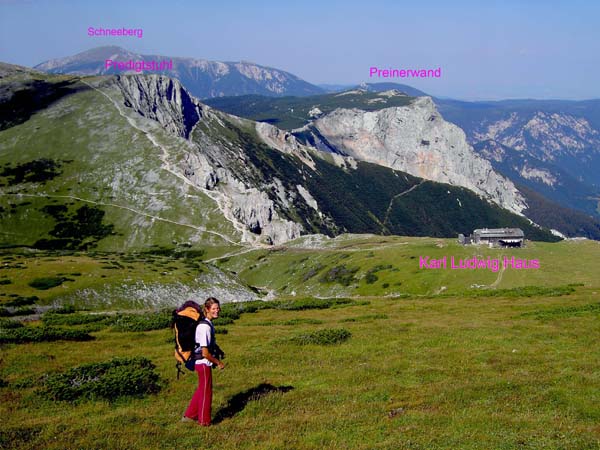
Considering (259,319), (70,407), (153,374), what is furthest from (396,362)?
(259,319)

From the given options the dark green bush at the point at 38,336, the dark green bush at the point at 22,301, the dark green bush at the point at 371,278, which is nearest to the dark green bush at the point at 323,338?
the dark green bush at the point at 38,336

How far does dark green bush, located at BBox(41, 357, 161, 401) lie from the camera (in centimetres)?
1942

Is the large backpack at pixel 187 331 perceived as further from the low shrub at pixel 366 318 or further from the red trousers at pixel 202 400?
the low shrub at pixel 366 318

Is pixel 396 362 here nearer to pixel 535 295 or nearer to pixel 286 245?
pixel 535 295

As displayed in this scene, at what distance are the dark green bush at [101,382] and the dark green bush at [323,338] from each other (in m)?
9.29

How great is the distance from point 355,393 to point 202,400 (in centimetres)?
636

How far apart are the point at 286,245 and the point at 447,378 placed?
156 meters

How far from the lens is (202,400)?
16.6 m

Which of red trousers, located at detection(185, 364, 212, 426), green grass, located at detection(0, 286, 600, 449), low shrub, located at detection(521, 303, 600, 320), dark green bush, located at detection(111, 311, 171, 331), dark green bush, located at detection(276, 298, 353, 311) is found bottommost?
dark green bush, located at detection(276, 298, 353, 311)

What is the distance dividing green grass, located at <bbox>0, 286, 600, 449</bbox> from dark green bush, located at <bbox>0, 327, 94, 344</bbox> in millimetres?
999

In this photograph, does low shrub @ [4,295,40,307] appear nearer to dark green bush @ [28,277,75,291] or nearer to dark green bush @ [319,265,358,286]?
dark green bush @ [28,277,75,291]

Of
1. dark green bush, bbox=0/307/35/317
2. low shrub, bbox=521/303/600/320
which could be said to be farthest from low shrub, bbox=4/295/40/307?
low shrub, bbox=521/303/600/320

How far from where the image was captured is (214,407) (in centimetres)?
1831

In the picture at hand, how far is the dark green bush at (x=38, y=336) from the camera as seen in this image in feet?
90.7
